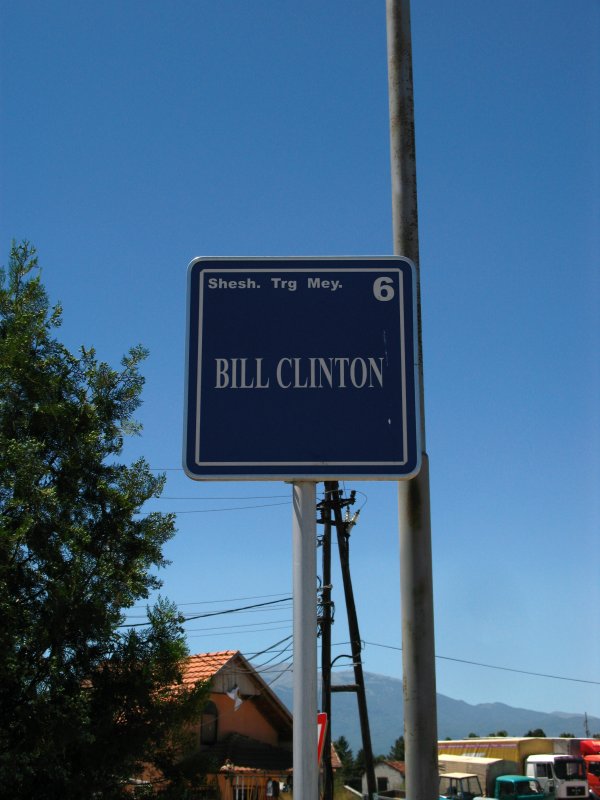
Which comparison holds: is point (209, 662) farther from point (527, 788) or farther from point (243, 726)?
point (527, 788)

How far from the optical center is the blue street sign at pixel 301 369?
10.9ft

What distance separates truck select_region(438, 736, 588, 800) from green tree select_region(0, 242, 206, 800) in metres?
27.3

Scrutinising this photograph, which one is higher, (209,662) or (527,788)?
(209,662)

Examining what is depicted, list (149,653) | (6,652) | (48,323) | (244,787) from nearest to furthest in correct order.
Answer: (6,652) → (149,653) → (48,323) → (244,787)

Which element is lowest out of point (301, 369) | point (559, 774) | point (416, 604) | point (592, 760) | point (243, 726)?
point (559, 774)

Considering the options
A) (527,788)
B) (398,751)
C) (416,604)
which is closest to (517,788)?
(527,788)

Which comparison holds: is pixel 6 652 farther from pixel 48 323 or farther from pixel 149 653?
pixel 48 323

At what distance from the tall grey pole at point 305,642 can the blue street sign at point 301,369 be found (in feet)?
0.46

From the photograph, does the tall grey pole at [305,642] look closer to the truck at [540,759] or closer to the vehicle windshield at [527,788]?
the vehicle windshield at [527,788]

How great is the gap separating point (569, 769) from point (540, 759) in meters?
1.13

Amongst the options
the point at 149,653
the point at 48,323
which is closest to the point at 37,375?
the point at 48,323

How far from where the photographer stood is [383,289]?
3.54 m

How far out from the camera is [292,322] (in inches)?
138

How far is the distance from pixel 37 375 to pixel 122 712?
10.5 ft
